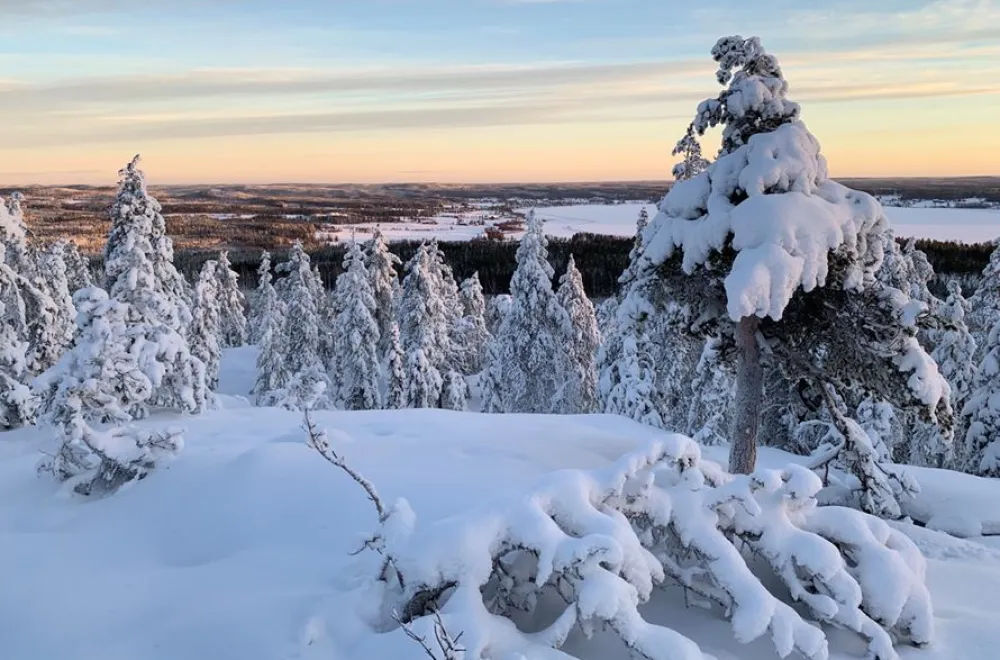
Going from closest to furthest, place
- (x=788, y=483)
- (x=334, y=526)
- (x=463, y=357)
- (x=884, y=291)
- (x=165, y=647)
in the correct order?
(x=165, y=647)
(x=788, y=483)
(x=334, y=526)
(x=884, y=291)
(x=463, y=357)

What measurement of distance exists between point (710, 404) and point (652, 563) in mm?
19332

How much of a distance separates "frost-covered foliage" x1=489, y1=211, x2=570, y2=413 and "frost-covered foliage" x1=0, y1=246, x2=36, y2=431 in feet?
62.3

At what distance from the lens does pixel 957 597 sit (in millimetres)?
6250

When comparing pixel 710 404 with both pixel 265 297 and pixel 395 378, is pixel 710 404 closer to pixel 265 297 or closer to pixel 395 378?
pixel 395 378

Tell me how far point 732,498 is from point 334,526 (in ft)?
11.9

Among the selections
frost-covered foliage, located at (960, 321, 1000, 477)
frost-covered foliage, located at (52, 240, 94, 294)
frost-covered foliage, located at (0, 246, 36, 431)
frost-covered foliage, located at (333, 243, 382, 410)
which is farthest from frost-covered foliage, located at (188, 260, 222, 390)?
frost-covered foliage, located at (960, 321, 1000, 477)

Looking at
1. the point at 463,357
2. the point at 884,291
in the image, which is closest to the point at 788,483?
the point at 884,291

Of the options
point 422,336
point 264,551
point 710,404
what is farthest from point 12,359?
point 710,404

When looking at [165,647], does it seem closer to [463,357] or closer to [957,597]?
[957,597]

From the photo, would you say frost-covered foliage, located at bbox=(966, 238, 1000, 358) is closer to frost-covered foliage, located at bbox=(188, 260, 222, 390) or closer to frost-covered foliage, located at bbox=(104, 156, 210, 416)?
frost-covered foliage, located at bbox=(104, 156, 210, 416)

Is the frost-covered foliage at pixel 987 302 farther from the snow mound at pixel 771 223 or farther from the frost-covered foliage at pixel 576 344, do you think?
the snow mound at pixel 771 223

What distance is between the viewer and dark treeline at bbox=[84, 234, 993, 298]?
284 ft

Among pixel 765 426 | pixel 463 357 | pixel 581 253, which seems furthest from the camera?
pixel 581 253

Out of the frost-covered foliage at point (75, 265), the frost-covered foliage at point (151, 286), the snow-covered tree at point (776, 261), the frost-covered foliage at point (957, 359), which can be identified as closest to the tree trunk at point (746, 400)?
the snow-covered tree at point (776, 261)
